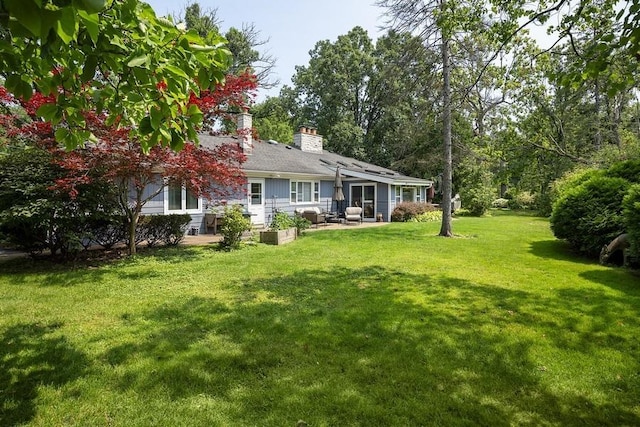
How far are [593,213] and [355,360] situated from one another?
857 centimetres

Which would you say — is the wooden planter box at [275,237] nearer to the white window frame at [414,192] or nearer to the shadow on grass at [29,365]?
the shadow on grass at [29,365]

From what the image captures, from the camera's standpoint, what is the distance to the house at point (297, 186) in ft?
48.5

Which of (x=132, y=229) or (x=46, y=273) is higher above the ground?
(x=132, y=229)

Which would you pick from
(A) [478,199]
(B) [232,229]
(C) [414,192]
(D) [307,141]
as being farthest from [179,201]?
(A) [478,199]

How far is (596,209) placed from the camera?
9.03 m

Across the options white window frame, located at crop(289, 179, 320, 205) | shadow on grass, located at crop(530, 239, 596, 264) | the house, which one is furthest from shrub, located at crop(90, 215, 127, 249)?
shadow on grass, located at crop(530, 239, 596, 264)

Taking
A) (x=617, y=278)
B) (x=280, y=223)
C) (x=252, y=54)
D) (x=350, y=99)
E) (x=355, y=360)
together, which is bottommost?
(x=355, y=360)

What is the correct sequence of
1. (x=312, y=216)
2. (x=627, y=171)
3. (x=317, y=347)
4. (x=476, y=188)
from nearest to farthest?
(x=317, y=347)
(x=627, y=171)
(x=312, y=216)
(x=476, y=188)

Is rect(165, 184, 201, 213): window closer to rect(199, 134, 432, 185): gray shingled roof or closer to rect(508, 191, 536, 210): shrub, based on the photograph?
rect(199, 134, 432, 185): gray shingled roof

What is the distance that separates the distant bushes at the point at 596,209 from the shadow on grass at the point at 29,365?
10482mm

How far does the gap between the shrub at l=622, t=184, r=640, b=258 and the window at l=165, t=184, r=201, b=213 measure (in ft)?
38.2

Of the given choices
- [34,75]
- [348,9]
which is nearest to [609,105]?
[348,9]

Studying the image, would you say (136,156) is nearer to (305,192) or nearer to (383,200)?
(305,192)

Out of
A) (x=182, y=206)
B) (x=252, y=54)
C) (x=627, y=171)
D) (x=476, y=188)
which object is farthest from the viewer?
(x=252, y=54)
